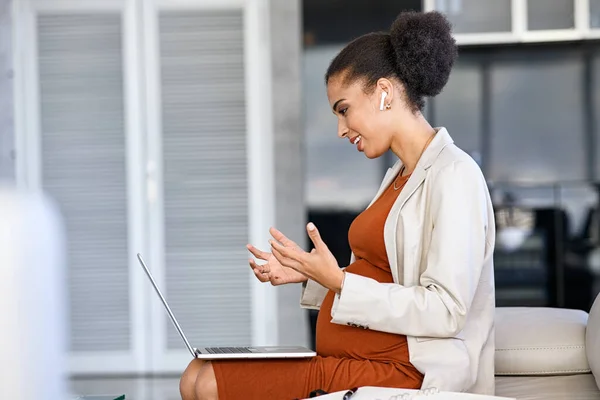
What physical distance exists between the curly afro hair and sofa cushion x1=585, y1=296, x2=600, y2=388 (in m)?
0.65

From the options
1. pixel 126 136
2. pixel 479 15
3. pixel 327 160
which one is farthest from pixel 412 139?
pixel 126 136

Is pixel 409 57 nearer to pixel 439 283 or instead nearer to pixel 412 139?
pixel 412 139

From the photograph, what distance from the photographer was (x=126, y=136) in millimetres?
5500

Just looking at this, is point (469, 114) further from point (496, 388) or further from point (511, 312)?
point (496, 388)

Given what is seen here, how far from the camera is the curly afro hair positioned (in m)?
1.99

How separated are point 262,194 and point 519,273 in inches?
65.5

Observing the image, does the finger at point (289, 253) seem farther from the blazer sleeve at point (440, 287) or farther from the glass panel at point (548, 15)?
the glass panel at point (548, 15)

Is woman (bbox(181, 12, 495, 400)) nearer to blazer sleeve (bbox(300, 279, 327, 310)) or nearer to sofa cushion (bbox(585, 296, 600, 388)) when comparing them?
blazer sleeve (bbox(300, 279, 327, 310))

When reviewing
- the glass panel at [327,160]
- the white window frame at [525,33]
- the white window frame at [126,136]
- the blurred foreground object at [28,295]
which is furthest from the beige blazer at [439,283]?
the white window frame at [126,136]

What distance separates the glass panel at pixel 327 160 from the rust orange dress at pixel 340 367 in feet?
9.20

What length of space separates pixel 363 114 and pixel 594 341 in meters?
0.75

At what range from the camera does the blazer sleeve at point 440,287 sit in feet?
5.85

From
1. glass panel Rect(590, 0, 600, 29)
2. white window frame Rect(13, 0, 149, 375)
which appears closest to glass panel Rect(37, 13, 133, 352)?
white window frame Rect(13, 0, 149, 375)

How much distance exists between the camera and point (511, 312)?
7.92ft
